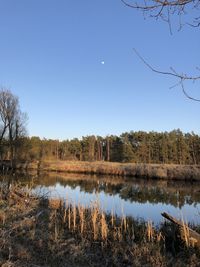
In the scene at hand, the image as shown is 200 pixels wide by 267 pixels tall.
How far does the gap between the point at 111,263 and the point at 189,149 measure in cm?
7007

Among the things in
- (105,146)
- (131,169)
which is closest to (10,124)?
(131,169)

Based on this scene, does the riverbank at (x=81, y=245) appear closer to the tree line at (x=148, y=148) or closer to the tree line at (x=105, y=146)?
the tree line at (x=105, y=146)

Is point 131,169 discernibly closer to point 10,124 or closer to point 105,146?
point 10,124

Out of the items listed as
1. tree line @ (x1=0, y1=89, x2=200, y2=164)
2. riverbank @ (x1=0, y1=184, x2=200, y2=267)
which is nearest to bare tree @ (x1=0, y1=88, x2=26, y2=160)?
tree line @ (x1=0, y1=89, x2=200, y2=164)

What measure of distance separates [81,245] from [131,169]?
3224 centimetres

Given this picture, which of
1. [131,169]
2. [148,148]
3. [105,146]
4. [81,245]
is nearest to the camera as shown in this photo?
[81,245]

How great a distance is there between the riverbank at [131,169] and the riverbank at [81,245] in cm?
2667

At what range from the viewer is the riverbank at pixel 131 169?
3529cm

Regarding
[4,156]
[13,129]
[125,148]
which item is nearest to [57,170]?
[13,129]

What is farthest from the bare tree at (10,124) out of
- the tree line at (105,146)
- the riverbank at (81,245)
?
the riverbank at (81,245)

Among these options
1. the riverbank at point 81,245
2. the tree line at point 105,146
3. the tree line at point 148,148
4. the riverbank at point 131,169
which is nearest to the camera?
the riverbank at point 81,245

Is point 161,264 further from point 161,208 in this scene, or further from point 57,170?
point 57,170

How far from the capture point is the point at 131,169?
39125mm

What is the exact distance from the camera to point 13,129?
48.5 m
